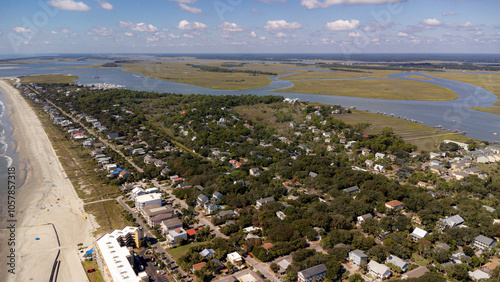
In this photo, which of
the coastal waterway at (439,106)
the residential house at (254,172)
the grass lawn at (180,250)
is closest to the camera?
the grass lawn at (180,250)

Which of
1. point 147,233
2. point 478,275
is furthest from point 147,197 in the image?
point 478,275

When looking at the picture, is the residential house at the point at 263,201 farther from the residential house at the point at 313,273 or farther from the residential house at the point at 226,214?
the residential house at the point at 313,273

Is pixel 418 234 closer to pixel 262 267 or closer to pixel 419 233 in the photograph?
pixel 419 233

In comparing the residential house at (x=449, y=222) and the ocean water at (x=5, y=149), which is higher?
the ocean water at (x=5, y=149)

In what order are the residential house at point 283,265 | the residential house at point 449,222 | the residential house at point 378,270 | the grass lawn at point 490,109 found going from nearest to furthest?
the residential house at point 378,270, the residential house at point 283,265, the residential house at point 449,222, the grass lawn at point 490,109

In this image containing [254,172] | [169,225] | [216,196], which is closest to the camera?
[169,225]

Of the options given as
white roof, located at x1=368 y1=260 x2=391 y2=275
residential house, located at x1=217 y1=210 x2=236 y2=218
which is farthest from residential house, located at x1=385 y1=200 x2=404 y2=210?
residential house, located at x1=217 y1=210 x2=236 y2=218

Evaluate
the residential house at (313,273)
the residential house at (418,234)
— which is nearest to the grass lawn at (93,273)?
the residential house at (313,273)
